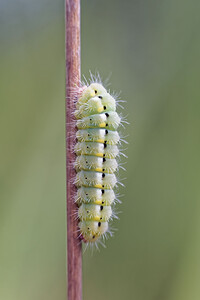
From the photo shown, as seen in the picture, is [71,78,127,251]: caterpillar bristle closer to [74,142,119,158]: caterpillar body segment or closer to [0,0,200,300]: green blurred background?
[74,142,119,158]: caterpillar body segment

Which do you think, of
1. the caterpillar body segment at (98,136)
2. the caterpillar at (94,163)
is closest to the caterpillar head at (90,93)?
the caterpillar at (94,163)

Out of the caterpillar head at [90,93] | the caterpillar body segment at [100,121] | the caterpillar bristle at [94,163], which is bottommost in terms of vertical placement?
the caterpillar bristle at [94,163]

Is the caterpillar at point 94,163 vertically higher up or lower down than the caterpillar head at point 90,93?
lower down
